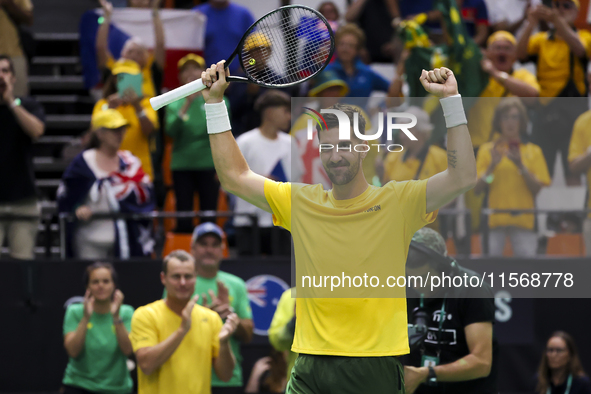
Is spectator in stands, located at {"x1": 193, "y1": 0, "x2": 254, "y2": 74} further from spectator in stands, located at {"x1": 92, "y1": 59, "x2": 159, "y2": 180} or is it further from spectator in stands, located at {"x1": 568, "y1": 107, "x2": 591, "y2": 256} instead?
spectator in stands, located at {"x1": 568, "y1": 107, "x2": 591, "y2": 256}

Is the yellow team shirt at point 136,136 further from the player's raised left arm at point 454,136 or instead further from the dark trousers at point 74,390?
the player's raised left arm at point 454,136

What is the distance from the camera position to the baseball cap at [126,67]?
26.4ft

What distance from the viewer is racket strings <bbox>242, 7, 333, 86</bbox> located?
419cm

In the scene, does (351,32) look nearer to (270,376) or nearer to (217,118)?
(270,376)

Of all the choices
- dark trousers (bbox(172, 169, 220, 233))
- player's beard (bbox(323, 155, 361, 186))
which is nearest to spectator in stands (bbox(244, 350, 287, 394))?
dark trousers (bbox(172, 169, 220, 233))

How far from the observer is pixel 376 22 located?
9578 mm

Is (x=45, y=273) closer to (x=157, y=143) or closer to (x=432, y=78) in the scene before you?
(x=157, y=143)

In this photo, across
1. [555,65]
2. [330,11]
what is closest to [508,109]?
[555,65]

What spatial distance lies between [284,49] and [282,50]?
12 millimetres

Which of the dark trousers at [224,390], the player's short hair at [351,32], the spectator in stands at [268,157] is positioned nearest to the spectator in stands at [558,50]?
the player's short hair at [351,32]

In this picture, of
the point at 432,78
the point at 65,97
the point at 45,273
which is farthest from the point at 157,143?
the point at 432,78

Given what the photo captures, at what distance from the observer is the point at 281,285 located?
7422 millimetres

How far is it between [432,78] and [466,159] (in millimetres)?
376

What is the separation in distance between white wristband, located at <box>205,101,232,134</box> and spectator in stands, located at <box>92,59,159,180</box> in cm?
418
